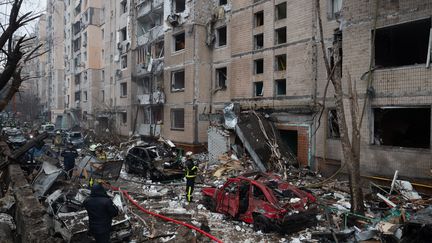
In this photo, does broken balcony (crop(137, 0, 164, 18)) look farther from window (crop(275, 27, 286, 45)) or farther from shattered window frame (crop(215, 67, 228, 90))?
window (crop(275, 27, 286, 45))

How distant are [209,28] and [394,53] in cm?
1263

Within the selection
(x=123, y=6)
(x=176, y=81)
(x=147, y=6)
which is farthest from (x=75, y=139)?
(x=123, y=6)

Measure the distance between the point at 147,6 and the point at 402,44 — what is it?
20530 millimetres

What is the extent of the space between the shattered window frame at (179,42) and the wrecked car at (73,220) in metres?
18.5

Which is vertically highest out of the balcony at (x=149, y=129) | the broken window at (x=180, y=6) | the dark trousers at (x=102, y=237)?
the broken window at (x=180, y=6)

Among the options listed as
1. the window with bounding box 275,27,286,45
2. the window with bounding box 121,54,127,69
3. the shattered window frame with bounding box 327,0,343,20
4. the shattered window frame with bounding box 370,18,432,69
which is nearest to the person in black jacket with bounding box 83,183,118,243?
the shattered window frame with bounding box 370,18,432,69

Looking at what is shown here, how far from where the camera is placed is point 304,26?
1772 centimetres

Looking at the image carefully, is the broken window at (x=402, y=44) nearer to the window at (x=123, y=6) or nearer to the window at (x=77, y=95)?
the window at (x=123, y=6)

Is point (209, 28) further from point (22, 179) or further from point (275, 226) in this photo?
point (275, 226)

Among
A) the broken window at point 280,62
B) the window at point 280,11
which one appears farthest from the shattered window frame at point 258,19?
the broken window at point 280,62

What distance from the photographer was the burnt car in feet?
52.3

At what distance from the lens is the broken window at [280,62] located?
19.4 metres

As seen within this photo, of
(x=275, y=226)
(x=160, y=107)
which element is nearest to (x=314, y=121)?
(x=275, y=226)

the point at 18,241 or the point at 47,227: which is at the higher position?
the point at 47,227
